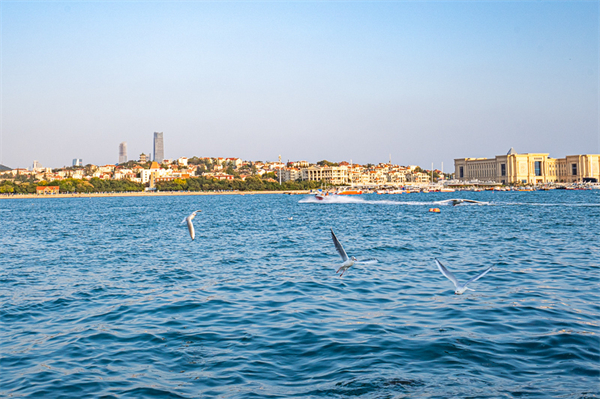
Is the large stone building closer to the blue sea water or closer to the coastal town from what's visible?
the coastal town

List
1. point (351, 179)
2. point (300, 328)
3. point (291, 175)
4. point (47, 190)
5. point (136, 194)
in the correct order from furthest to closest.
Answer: point (291, 175) < point (351, 179) < point (136, 194) < point (47, 190) < point (300, 328)

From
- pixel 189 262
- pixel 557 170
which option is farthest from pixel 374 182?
pixel 189 262

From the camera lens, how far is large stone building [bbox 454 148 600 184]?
493 ft

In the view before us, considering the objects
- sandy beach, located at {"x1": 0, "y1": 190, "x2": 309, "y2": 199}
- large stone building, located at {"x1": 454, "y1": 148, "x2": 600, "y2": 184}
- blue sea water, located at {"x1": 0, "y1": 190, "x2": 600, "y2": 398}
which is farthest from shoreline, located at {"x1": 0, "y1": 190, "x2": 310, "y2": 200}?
blue sea water, located at {"x1": 0, "y1": 190, "x2": 600, "y2": 398}

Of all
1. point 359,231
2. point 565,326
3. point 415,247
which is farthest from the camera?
point 359,231

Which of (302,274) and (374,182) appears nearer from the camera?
(302,274)

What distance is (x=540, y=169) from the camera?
517ft

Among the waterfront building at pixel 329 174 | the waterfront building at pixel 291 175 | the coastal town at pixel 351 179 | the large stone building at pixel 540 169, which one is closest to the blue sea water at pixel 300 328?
the coastal town at pixel 351 179

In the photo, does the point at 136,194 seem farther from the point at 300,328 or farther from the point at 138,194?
the point at 300,328

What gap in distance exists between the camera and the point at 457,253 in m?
16.0

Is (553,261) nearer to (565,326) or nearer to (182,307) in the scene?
(565,326)

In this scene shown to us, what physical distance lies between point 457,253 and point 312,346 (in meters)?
10.0

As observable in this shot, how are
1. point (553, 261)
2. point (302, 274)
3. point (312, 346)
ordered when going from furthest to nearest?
point (553, 261), point (302, 274), point (312, 346)

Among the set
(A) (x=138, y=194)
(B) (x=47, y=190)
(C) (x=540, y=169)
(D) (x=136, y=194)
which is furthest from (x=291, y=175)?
(C) (x=540, y=169)
